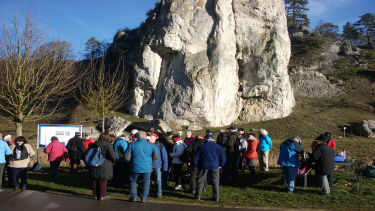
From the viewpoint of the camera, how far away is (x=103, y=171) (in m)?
7.64

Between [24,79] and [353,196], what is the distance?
53.0ft

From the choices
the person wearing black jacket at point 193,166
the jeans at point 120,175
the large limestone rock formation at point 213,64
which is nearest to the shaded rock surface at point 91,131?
the large limestone rock formation at point 213,64

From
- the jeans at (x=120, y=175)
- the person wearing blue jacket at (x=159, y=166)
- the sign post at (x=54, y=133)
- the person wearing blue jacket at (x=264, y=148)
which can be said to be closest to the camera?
the person wearing blue jacket at (x=159, y=166)

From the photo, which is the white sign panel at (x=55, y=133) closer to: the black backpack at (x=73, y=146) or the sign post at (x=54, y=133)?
the sign post at (x=54, y=133)

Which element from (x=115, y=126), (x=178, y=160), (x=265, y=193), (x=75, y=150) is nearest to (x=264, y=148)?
(x=265, y=193)

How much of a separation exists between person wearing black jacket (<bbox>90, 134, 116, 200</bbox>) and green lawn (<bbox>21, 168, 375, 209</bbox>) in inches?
27.0

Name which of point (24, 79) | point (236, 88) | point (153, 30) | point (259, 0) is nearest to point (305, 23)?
point (259, 0)

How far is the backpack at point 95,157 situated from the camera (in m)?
7.64

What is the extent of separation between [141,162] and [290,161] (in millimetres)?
4316

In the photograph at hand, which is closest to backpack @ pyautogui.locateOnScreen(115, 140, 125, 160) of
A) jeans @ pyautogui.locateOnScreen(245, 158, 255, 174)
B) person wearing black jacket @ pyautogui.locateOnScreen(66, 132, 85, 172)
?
person wearing black jacket @ pyautogui.locateOnScreen(66, 132, 85, 172)

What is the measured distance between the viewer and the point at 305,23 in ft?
207

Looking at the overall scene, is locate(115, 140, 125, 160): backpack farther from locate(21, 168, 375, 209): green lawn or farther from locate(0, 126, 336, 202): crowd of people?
locate(21, 168, 375, 209): green lawn

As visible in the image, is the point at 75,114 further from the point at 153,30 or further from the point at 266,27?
the point at 266,27

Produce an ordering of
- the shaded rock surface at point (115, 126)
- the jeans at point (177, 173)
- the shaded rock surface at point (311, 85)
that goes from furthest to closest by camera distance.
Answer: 1. the shaded rock surface at point (311, 85)
2. the shaded rock surface at point (115, 126)
3. the jeans at point (177, 173)
